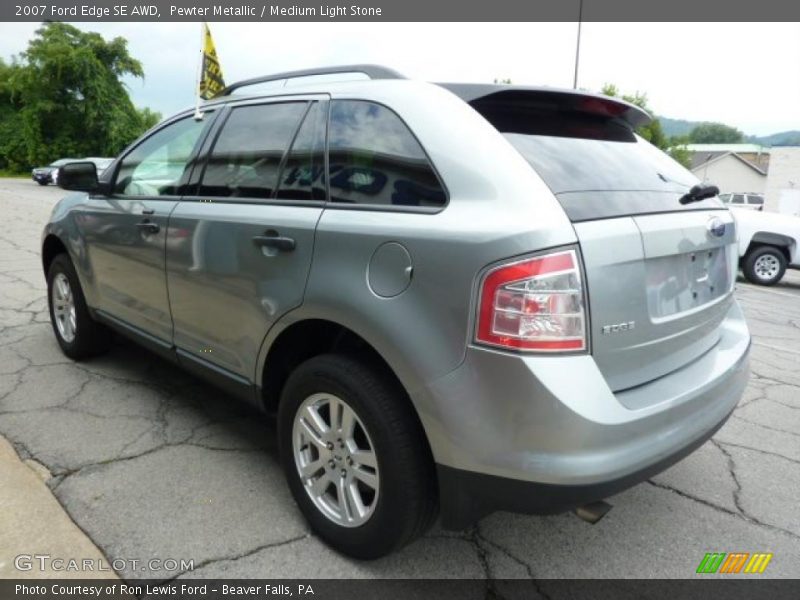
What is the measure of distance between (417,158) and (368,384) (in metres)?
0.77

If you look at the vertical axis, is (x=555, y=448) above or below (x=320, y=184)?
below

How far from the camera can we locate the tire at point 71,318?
12.6 feet

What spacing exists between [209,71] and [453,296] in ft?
9.75

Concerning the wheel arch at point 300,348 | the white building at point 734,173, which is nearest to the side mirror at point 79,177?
the wheel arch at point 300,348

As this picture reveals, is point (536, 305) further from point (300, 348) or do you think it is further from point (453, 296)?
point (300, 348)

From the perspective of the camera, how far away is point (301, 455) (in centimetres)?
225

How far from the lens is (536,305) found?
1607 mm

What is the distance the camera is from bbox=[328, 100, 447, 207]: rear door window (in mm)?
1908

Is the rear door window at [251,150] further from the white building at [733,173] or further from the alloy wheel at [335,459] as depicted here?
the white building at [733,173]

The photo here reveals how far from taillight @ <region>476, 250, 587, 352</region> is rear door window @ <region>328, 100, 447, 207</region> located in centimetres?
38

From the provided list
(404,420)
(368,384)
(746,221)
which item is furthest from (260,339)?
(746,221)

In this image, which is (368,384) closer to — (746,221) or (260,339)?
(260,339)

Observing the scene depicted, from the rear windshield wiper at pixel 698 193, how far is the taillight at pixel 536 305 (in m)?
0.80

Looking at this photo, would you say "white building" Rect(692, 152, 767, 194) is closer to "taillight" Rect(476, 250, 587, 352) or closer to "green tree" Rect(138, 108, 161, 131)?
"green tree" Rect(138, 108, 161, 131)
